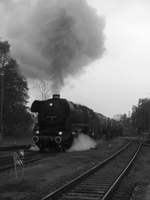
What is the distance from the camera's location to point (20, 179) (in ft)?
43.1

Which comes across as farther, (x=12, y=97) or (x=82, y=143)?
(x=12, y=97)

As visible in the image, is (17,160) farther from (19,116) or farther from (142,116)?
(142,116)

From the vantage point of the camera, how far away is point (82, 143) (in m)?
30.6

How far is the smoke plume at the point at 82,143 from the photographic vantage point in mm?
28891

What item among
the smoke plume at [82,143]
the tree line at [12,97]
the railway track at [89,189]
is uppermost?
the tree line at [12,97]

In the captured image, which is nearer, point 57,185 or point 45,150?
point 57,185

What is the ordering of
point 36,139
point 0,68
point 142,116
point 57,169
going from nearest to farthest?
point 57,169
point 36,139
point 0,68
point 142,116

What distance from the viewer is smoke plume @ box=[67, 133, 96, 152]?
94.8ft

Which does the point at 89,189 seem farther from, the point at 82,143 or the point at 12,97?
the point at 12,97

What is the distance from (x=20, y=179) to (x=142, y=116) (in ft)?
290

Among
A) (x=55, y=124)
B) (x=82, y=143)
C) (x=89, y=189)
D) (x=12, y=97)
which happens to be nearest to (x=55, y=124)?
(x=55, y=124)

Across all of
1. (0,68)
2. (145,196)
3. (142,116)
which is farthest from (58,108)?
(142,116)

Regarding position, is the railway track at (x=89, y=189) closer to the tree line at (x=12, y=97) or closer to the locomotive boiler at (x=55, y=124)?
the locomotive boiler at (x=55, y=124)

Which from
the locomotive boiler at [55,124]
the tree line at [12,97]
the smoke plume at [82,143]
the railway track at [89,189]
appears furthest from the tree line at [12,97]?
the railway track at [89,189]
